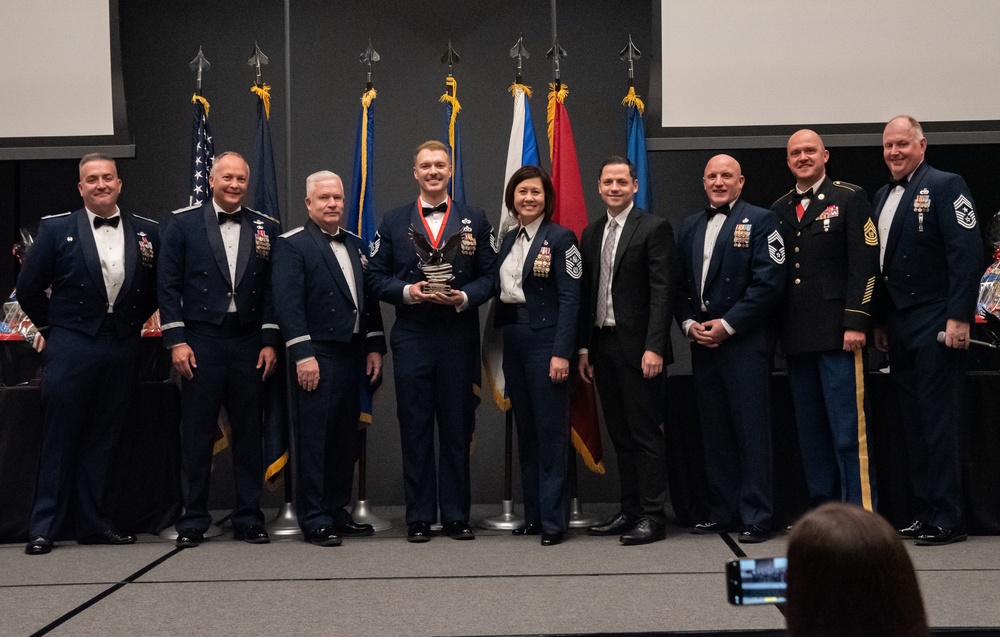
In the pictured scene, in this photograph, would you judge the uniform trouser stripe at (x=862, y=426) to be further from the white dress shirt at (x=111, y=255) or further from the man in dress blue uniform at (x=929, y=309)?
the white dress shirt at (x=111, y=255)

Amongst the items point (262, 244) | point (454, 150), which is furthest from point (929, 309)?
point (262, 244)

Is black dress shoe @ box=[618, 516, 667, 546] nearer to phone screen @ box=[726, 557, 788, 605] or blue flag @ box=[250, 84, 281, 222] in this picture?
blue flag @ box=[250, 84, 281, 222]

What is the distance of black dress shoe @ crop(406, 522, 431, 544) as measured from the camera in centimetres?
426

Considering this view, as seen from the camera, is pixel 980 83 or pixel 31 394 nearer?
pixel 31 394

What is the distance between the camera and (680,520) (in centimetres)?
459

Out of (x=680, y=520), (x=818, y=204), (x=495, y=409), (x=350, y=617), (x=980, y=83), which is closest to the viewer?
(x=350, y=617)

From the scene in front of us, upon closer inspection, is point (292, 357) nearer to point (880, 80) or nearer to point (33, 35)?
point (33, 35)

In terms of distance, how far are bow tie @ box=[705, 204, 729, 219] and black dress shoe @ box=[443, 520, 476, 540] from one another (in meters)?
1.71

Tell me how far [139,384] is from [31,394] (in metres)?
0.45

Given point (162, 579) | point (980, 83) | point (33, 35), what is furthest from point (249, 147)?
point (980, 83)

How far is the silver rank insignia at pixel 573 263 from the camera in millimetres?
4246

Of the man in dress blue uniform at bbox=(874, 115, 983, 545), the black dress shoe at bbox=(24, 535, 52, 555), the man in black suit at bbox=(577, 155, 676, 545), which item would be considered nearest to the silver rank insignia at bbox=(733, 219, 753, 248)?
the man in black suit at bbox=(577, 155, 676, 545)

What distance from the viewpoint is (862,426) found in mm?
4090

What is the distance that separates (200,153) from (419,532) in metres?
2.23
